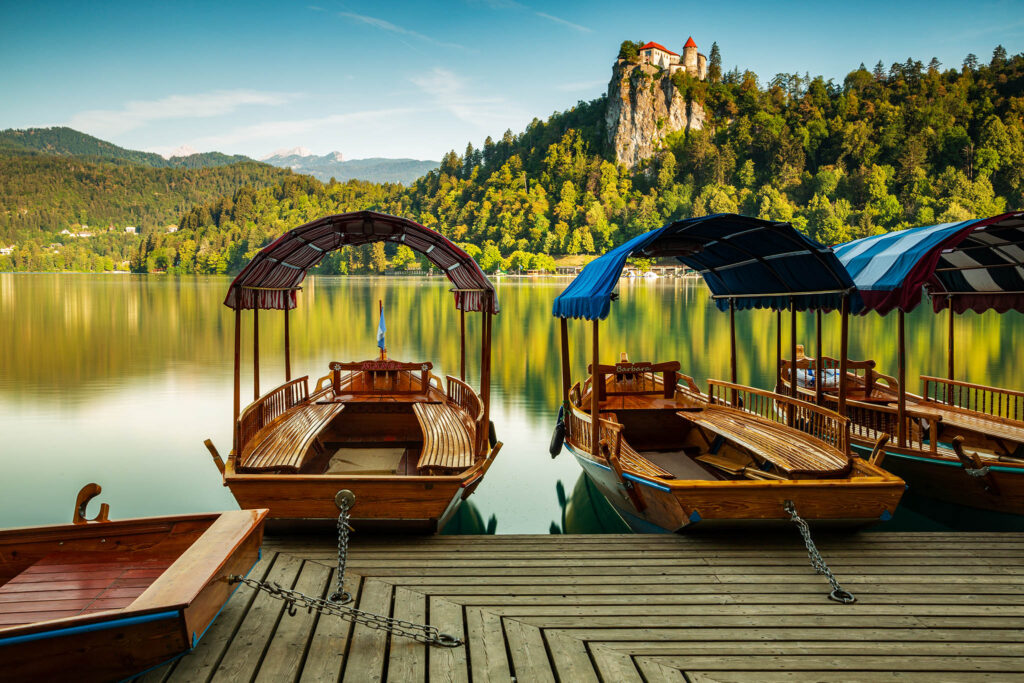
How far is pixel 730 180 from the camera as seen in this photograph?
135750mm

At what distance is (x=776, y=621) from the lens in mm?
4410

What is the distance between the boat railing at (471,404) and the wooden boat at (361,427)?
0.09ft

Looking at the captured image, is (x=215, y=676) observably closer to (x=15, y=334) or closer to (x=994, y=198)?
(x=15, y=334)

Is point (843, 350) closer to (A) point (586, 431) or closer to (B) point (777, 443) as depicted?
(B) point (777, 443)

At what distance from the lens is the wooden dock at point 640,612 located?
382 centimetres

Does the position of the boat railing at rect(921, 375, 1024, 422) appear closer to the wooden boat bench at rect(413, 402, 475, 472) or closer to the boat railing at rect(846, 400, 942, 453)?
the boat railing at rect(846, 400, 942, 453)

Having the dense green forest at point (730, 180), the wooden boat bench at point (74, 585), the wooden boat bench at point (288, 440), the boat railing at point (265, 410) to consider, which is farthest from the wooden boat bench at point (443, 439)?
the dense green forest at point (730, 180)

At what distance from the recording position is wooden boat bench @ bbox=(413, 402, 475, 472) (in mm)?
6773

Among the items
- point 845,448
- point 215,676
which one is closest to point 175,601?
point 215,676

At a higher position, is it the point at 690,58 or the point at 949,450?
the point at 690,58

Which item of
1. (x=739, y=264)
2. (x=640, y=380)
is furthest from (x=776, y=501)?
(x=739, y=264)

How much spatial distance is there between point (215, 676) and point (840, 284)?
723cm

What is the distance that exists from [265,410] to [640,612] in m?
5.96

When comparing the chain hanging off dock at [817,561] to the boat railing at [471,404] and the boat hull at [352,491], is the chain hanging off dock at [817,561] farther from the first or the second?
the boat railing at [471,404]
